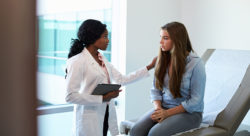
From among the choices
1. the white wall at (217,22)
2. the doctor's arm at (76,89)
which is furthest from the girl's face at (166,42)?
the white wall at (217,22)

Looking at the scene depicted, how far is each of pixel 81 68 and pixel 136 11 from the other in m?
1.58

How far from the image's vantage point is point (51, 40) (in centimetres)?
311

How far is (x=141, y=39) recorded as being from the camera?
11.9 feet

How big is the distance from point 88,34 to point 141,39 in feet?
4.89


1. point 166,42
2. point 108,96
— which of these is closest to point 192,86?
point 166,42

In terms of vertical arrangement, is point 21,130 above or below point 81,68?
above

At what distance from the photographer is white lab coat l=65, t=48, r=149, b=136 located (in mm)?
2135

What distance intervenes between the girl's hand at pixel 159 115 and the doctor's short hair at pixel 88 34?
2.25 ft

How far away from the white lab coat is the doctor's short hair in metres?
0.05

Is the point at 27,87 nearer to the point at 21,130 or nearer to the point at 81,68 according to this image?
the point at 21,130

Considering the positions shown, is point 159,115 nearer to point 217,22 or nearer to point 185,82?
point 185,82

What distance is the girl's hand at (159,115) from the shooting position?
2.27 meters

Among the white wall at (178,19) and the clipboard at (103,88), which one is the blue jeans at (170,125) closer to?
the clipboard at (103,88)

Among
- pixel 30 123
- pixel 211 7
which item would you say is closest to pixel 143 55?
pixel 211 7
